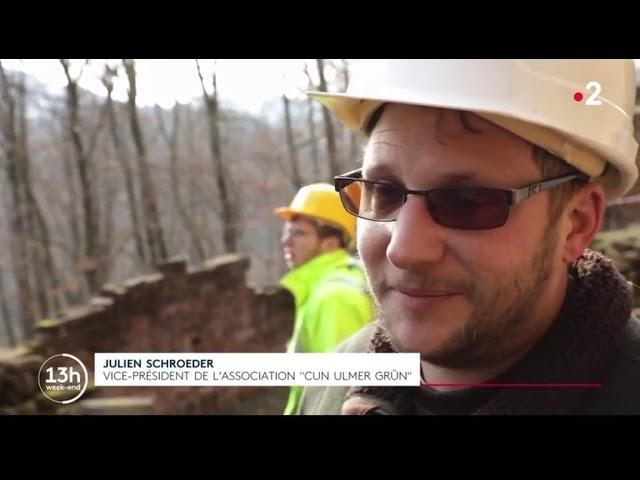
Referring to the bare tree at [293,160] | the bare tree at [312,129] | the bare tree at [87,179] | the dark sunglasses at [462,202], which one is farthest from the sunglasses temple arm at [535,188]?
the bare tree at [87,179]

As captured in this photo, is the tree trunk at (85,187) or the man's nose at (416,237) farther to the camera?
the tree trunk at (85,187)

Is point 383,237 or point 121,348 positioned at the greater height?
point 383,237

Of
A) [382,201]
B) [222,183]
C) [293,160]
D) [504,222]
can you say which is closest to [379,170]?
[382,201]

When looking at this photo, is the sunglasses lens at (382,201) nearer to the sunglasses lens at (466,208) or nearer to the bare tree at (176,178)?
the sunglasses lens at (466,208)

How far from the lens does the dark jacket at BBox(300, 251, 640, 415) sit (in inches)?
61.2

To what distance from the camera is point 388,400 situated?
1.80 m

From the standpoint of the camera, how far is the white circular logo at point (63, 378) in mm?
2102

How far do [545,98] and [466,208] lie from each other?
313 millimetres

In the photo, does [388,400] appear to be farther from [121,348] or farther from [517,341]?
[121,348]

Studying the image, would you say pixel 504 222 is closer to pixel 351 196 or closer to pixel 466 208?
pixel 466 208

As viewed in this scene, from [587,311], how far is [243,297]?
42.1 inches

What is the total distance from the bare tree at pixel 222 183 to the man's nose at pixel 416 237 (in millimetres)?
749
